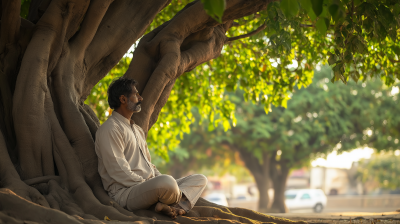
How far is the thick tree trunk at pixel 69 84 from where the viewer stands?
4.07 meters

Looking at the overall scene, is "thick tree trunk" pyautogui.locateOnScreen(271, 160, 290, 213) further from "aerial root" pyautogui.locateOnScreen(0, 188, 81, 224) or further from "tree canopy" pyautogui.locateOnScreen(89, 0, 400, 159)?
"aerial root" pyautogui.locateOnScreen(0, 188, 81, 224)

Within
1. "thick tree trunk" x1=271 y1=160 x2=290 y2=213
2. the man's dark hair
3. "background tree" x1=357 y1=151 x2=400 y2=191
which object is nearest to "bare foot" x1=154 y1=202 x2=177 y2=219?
the man's dark hair

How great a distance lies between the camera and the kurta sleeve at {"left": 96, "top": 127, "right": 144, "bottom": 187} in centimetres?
431

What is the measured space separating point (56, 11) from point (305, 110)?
58.0 ft

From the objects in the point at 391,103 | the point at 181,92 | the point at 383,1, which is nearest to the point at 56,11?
the point at 383,1

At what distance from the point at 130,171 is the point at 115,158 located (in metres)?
0.21

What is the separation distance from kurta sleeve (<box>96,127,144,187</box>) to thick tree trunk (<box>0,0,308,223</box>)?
11.0 inches

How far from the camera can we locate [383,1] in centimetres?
485

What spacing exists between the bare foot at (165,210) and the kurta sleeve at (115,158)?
0.38 meters

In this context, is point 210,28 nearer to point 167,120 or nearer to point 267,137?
point 167,120

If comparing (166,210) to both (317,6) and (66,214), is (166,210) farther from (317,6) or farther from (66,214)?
(317,6)

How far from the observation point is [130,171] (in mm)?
4340

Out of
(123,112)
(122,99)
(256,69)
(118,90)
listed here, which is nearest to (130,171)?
(123,112)

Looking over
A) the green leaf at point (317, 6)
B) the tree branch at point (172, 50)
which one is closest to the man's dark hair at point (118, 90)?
the tree branch at point (172, 50)
